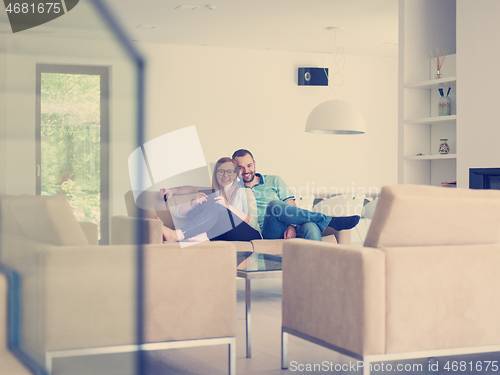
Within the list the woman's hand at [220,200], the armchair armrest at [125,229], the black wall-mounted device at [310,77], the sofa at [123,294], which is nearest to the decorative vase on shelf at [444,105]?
Result: the black wall-mounted device at [310,77]

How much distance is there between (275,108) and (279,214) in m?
3.62

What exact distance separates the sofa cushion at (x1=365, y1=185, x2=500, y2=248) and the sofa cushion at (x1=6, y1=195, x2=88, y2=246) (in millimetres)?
1050

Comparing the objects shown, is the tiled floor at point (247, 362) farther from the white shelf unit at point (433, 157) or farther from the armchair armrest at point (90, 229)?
the white shelf unit at point (433, 157)

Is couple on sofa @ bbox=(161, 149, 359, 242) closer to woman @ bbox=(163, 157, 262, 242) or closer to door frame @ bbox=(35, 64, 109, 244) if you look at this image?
woman @ bbox=(163, 157, 262, 242)

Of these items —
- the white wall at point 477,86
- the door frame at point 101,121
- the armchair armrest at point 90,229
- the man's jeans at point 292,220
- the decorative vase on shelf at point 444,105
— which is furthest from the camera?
the decorative vase on shelf at point 444,105

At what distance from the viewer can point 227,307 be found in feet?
Answer: 7.03

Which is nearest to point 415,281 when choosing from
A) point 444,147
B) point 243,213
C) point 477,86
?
point 243,213

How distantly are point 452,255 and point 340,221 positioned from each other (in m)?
2.39

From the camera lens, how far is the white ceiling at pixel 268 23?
536 cm

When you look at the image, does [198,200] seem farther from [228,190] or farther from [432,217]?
[432,217]

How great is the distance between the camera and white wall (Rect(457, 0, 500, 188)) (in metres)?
4.77

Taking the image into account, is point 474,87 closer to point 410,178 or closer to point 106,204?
point 410,178

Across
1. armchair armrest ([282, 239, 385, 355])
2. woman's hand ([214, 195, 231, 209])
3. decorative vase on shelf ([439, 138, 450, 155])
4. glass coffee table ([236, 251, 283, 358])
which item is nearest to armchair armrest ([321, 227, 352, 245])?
woman's hand ([214, 195, 231, 209])

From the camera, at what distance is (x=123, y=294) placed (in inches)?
76.5
